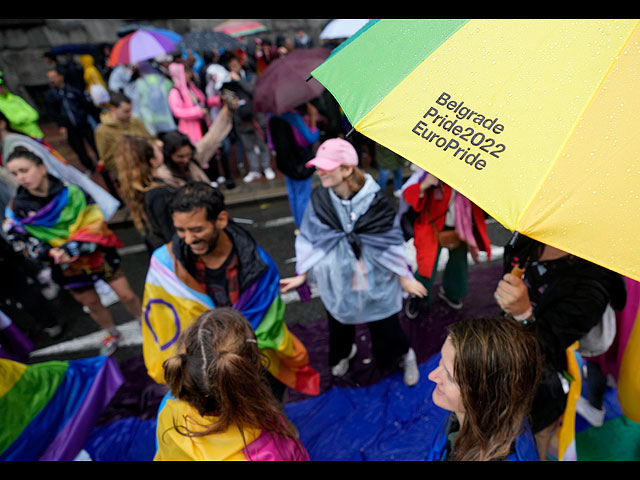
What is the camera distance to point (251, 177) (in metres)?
7.30

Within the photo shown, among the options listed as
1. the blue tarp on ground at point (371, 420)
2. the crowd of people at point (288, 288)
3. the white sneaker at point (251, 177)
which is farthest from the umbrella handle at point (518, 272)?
the white sneaker at point (251, 177)

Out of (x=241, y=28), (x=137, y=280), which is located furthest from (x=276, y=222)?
(x=241, y=28)

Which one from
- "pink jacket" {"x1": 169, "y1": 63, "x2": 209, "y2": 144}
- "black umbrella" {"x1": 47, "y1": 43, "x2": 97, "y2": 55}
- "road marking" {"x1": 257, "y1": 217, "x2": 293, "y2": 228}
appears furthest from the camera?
"black umbrella" {"x1": 47, "y1": 43, "x2": 97, "y2": 55}

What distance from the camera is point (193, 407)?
5.17 ft

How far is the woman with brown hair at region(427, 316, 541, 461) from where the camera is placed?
4.43 ft

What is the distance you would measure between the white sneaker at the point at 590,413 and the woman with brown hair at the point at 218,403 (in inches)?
89.8

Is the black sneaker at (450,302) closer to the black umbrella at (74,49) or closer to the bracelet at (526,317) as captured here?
the bracelet at (526,317)

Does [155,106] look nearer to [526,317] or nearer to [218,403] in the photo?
[218,403]

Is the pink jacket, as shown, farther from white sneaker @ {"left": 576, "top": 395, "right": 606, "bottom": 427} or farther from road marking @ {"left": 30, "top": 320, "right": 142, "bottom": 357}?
white sneaker @ {"left": 576, "top": 395, "right": 606, "bottom": 427}

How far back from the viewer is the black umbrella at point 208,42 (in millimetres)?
6895

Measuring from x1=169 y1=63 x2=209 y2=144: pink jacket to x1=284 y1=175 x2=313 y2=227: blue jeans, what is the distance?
2.13 meters

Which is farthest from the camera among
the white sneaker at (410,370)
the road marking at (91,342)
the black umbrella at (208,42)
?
the black umbrella at (208,42)

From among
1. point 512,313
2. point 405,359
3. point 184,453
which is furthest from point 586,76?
point 405,359

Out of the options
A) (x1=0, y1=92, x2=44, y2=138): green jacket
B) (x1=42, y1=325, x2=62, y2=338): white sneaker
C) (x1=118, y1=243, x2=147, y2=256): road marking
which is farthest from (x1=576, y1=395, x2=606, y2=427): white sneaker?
(x1=0, y1=92, x2=44, y2=138): green jacket
